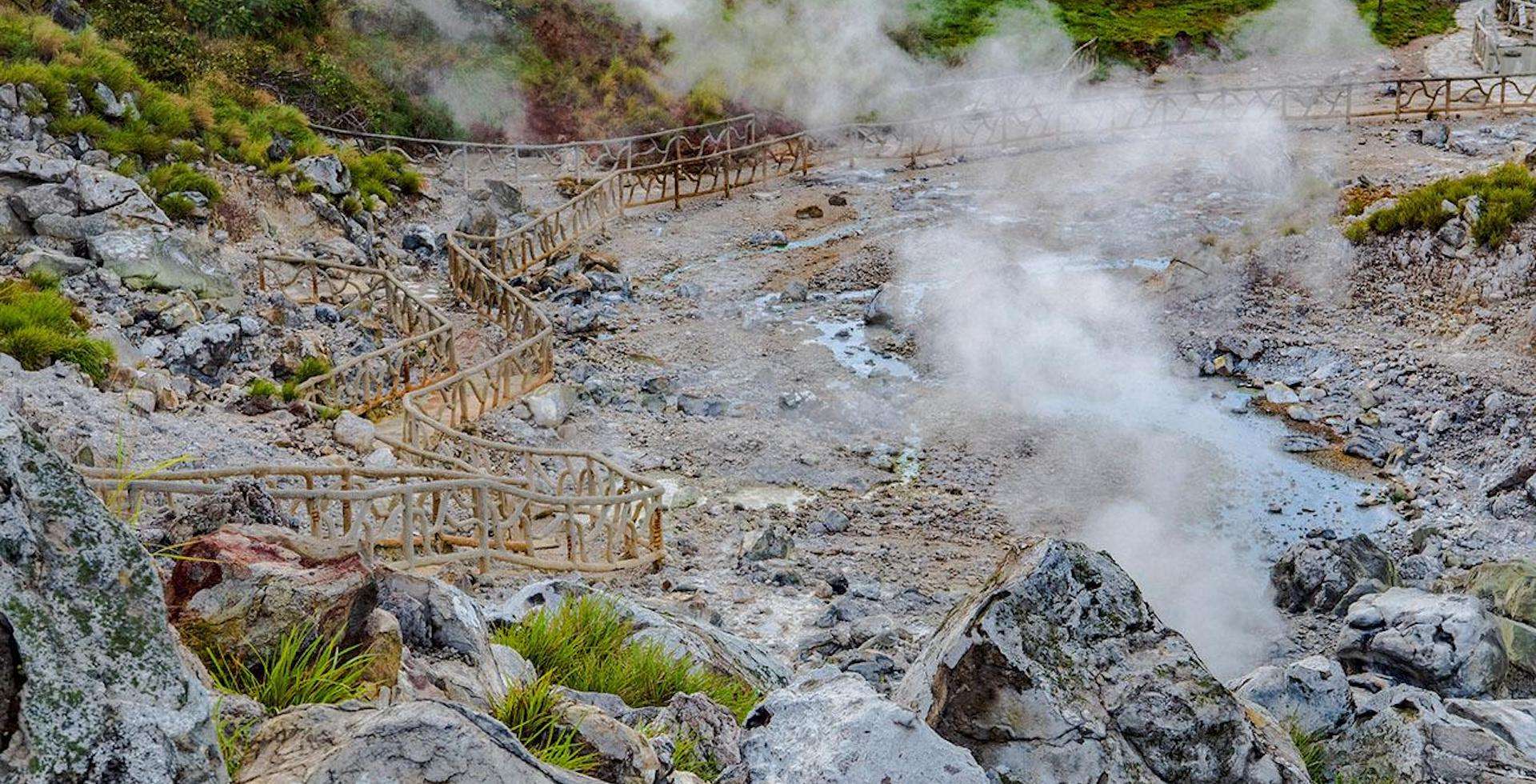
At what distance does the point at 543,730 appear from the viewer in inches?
173

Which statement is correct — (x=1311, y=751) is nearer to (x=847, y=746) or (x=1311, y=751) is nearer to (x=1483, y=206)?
(x=847, y=746)

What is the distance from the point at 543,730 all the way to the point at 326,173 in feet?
55.4

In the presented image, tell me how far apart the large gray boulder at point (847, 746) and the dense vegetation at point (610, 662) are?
0.80 m

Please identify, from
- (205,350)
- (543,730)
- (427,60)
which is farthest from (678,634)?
(427,60)

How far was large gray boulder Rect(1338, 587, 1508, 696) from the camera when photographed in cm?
776

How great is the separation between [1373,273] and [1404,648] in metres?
11.4

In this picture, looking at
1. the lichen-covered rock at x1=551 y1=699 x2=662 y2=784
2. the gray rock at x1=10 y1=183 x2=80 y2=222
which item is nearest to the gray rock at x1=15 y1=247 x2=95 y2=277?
the gray rock at x1=10 y1=183 x2=80 y2=222

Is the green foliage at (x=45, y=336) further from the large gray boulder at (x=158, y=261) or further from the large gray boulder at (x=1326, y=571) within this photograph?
the large gray boulder at (x=1326, y=571)

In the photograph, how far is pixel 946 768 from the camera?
3.93 metres

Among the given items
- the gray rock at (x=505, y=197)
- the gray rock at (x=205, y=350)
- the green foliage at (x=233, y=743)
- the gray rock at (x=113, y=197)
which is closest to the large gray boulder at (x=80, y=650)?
the green foliage at (x=233, y=743)

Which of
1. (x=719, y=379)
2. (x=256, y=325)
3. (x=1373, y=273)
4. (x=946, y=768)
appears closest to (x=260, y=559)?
(x=946, y=768)

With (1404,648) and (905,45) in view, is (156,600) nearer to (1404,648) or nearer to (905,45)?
(1404,648)

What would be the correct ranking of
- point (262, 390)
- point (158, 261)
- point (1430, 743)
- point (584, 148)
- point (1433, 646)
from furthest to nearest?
point (584, 148) → point (158, 261) → point (262, 390) → point (1433, 646) → point (1430, 743)

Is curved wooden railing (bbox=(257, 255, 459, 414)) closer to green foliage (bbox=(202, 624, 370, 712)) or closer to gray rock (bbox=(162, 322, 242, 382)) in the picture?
gray rock (bbox=(162, 322, 242, 382))
